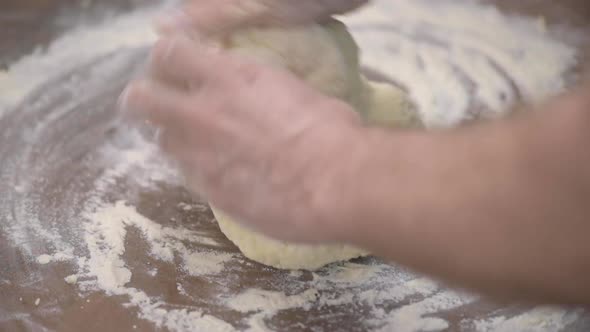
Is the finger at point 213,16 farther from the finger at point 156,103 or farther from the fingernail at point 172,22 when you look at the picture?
the finger at point 156,103

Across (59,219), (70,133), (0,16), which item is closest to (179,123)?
(59,219)

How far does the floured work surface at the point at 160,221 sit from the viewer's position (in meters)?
0.86

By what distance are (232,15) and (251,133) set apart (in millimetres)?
309

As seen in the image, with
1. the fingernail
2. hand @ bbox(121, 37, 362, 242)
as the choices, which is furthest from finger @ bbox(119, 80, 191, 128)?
the fingernail

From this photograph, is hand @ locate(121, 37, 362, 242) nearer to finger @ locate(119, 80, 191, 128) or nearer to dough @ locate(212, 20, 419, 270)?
finger @ locate(119, 80, 191, 128)

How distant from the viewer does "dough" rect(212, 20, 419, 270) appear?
0.86m

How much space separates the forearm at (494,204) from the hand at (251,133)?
1.9 inches

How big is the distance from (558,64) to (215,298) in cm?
90

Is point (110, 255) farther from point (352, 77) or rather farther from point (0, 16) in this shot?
point (0, 16)

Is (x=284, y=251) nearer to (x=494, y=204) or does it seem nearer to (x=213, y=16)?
(x=213, y=16)

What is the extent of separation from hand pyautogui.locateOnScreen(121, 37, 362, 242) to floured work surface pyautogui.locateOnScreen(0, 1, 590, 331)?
30cm

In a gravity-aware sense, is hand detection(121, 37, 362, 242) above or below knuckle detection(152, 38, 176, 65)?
below

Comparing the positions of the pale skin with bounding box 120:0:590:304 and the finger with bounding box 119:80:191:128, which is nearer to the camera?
the pale skin with bounding box 120:0:590:304

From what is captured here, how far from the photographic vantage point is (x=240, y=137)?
579 mm
